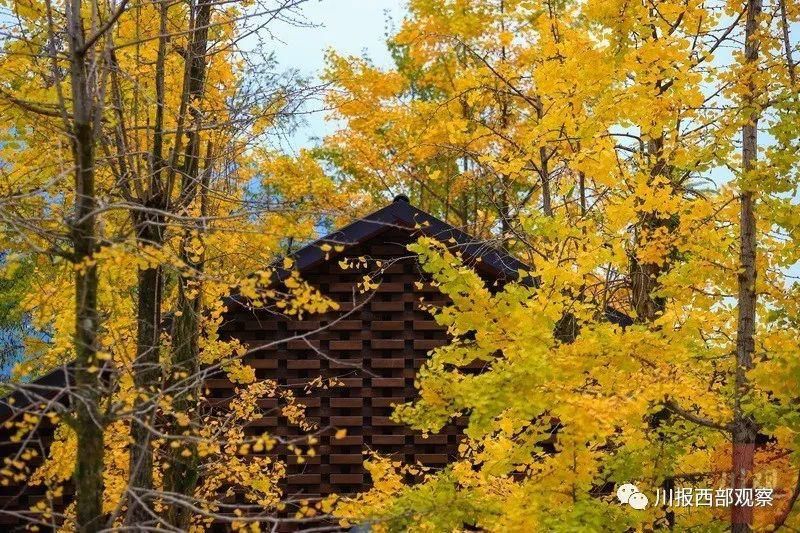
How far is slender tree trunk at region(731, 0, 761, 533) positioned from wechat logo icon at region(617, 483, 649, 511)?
39.5 inches

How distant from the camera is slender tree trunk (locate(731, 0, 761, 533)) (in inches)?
338

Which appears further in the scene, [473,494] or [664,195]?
[664,195]

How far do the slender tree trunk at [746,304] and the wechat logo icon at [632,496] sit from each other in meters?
1.00

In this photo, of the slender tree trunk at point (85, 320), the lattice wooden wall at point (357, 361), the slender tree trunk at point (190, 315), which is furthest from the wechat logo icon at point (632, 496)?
the slender tree trunk at point (85, 320)

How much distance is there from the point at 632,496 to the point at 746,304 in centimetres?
219

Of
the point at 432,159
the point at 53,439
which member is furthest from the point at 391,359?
the point at 432,159

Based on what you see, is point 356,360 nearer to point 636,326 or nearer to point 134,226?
point 636,326

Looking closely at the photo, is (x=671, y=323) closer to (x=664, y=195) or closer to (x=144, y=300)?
(x=664, y=195)

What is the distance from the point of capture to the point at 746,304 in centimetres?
881

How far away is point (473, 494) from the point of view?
27.9ft

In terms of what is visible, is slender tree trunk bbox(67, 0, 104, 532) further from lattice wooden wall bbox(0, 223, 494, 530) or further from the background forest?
lattice wooden wall bbox(0, 223, 494, 530)

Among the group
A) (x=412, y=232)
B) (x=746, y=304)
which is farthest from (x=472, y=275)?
(x=412, y=232)

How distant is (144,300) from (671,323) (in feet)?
14.4

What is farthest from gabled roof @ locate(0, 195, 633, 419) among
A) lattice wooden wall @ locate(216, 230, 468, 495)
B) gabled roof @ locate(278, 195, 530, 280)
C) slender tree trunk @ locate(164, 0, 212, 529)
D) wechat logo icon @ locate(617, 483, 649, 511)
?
wechat logo icon @ locate(617, 483, 649, 511)
